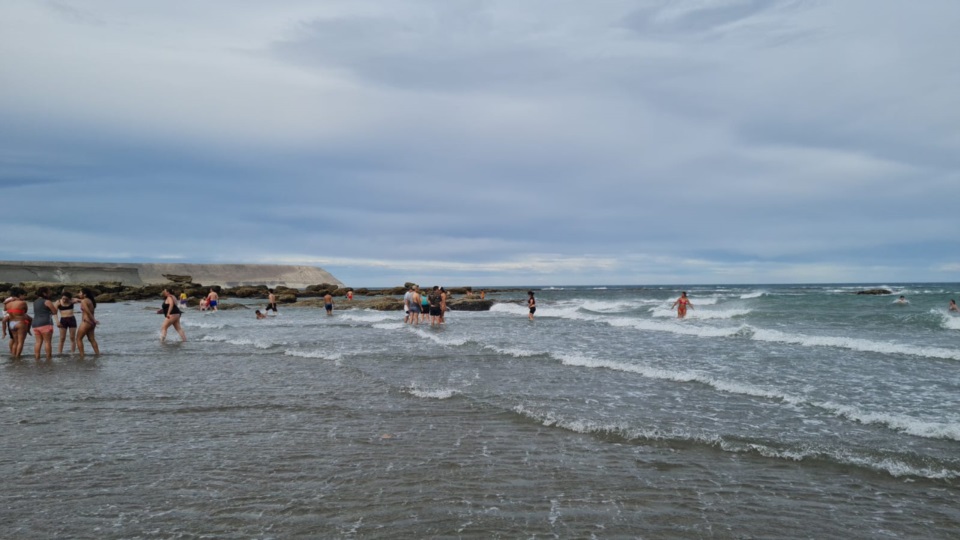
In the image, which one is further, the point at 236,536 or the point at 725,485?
the point at 725,485

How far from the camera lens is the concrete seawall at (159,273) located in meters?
72.2

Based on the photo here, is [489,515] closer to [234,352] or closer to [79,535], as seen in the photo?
[79,535]

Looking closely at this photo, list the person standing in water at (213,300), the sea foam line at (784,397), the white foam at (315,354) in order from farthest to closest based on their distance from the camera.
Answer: the person standing in water at (213,300), the white foam at (315,354), the sea foam line at (784,397)

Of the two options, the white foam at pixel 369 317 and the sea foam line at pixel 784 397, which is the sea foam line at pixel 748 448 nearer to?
the sea foam line at pixel 784 397

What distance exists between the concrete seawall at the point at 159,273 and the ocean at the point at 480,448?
239 feet

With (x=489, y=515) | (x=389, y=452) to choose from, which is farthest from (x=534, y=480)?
(x=389, y=452)

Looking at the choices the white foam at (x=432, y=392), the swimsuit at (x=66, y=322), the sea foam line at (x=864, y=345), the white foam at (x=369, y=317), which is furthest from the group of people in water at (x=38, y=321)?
the sea foam line at (x=864, y=345)

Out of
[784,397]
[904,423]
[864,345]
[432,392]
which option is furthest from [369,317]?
[904,423]

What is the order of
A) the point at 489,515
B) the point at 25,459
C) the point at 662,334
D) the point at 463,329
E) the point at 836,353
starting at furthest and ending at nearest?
the point at 463,329 < the point at 662,334 < the point at 836,353 < the point at 25,459 < the point at 489,515

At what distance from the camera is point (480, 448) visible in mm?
6699

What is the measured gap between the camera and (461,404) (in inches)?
361

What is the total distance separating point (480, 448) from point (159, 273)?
91448mm

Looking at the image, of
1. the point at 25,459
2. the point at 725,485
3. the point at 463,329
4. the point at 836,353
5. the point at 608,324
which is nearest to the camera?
the point at 725,485

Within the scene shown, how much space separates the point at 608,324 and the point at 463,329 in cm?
694
